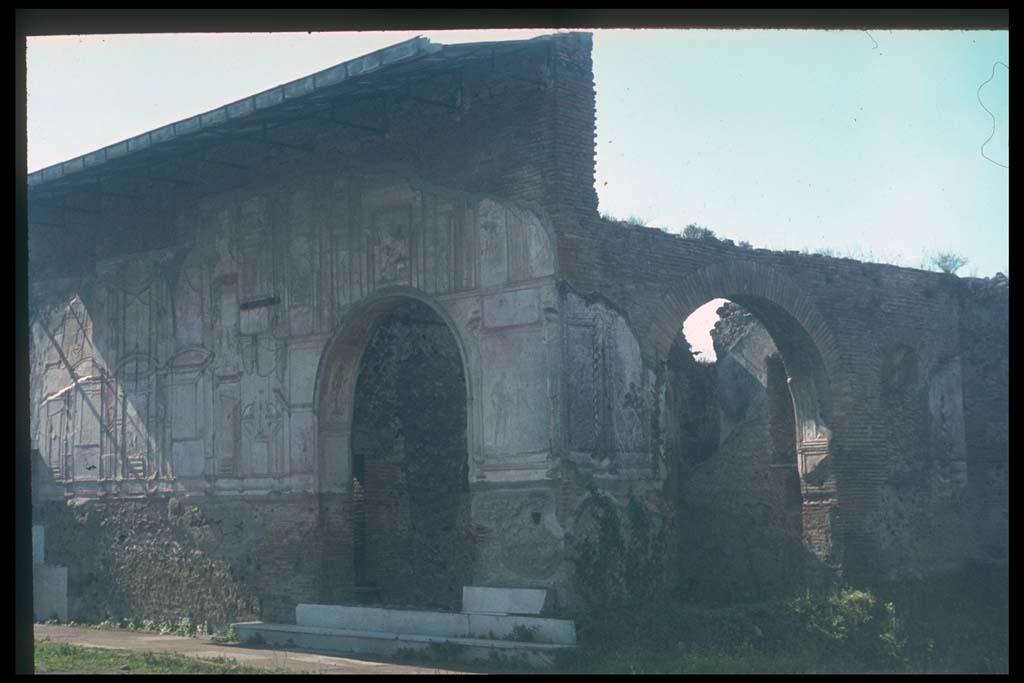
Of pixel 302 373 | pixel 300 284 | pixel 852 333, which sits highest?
pixel 300 284

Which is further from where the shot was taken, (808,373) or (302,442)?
(808,373)

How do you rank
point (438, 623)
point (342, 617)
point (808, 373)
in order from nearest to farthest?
point (438, 623), point (342, 617), point (808, 373)

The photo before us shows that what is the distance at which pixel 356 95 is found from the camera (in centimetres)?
1299

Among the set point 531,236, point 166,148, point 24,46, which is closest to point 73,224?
point 166,148

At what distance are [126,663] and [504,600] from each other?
3.32m

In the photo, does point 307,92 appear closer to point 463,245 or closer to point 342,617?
point 463,245

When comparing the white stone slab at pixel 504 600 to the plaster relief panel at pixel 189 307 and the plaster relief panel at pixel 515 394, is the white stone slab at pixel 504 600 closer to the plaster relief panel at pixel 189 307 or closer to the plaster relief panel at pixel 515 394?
the plaster relief panel at pixel 515 394

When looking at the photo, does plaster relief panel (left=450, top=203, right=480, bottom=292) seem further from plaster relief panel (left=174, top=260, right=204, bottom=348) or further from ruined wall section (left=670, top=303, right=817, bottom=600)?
ruined wall section (left=670, top=303, right=817, bottom=600)

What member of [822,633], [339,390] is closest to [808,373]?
[822,633]

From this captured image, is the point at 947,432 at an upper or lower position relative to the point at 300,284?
lower

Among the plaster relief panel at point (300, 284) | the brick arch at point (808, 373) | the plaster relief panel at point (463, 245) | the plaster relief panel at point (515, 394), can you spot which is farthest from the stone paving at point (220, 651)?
the brick arch at point (808, 373)

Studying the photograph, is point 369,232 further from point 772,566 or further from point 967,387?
point 967,387

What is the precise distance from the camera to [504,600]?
11820 mm

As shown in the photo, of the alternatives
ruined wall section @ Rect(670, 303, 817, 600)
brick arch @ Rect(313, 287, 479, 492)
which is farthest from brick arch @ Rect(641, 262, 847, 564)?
brick arch @ Rect(313, 287, 479, 492)
